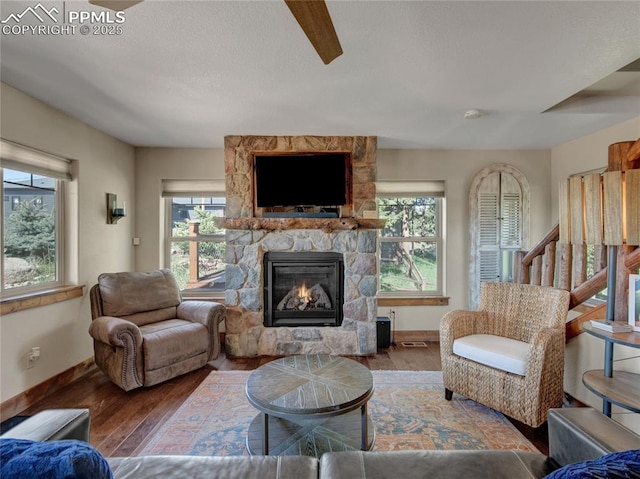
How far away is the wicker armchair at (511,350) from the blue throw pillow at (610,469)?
148 cm

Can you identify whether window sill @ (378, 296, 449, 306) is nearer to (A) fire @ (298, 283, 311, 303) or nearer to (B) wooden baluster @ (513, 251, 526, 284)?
(A) fire @ (298, 283, 311, 303)

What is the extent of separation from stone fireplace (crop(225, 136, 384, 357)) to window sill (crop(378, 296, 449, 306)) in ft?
1.96

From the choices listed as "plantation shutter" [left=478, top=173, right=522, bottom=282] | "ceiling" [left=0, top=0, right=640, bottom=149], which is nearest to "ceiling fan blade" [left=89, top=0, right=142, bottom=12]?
"ceiling" [left=0, top=0, right=640, bottom=149]

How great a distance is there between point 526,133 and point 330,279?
266 centimetres

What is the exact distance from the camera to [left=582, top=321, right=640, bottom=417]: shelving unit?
1.68 meters

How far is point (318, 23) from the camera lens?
1.25m

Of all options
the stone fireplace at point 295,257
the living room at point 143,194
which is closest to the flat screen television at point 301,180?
the stone fireplace at point 295,257

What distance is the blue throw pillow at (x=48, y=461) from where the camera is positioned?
0.65 m

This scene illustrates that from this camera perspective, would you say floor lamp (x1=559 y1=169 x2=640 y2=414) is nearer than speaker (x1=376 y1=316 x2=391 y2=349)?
Yes

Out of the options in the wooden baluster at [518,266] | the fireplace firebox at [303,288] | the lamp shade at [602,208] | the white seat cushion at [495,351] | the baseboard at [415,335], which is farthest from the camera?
the baseboard at [415,335]

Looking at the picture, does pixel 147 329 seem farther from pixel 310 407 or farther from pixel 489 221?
pixel 489 221

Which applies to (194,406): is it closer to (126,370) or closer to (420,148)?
→ (126,370)

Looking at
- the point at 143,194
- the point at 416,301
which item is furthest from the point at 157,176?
the point at 416,301

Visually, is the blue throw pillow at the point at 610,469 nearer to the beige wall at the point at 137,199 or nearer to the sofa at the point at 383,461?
the sofa at the point at 383,461
